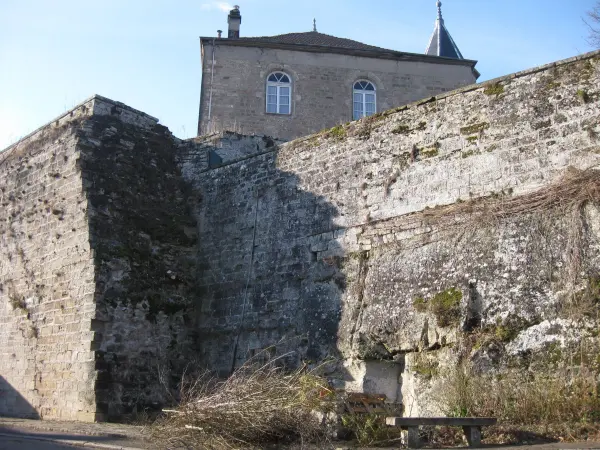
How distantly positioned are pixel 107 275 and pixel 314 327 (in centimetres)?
310

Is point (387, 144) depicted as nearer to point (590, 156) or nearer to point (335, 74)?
point (590, 156)

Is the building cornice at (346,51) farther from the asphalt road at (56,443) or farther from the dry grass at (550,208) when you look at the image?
the asphalt road at (56,443)

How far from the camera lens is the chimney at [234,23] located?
20656mm

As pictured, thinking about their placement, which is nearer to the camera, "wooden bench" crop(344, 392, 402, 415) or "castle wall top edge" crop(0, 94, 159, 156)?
"wooden bench" crop(344, 392, 402, 415)

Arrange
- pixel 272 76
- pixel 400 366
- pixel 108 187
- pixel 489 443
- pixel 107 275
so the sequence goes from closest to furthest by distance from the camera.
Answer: pixel 489 443
pixel 400 366
pixel 107 275
pixel 108 187
pixel 272 76

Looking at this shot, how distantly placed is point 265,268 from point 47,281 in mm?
3394

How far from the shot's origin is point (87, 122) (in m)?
11.0

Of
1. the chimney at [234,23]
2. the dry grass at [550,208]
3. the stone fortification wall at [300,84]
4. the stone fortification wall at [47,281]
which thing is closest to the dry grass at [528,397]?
the dry grass at [550,208]

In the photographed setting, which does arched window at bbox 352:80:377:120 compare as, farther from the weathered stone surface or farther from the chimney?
the weathered stone surface

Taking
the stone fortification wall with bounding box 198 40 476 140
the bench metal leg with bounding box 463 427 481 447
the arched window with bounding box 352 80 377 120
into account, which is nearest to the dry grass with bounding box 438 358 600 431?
the bench metal leg with bounding box 463 427 481 447

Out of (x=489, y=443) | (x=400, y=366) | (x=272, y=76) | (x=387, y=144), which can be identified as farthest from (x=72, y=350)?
(x=272, y=76)

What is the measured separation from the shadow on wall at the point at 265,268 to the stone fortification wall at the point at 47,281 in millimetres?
1890

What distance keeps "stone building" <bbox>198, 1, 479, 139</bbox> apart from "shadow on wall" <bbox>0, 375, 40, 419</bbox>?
9683 millimetres

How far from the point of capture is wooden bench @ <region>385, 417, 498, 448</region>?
6.17 meters
